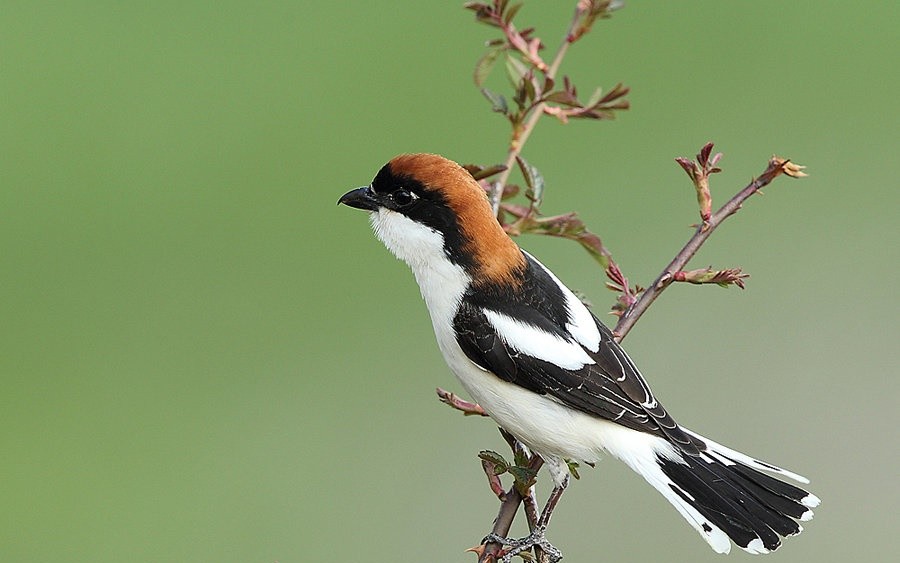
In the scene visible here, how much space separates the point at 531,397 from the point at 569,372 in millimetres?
134

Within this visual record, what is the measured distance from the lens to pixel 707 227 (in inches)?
113

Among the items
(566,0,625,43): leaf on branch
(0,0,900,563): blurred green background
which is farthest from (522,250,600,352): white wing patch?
(0,0,900,563): blurred green background

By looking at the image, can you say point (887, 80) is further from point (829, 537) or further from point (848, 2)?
point (829, 537)

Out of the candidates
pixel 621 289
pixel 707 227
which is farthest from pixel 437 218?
pixel 707 227

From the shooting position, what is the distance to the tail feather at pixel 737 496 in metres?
3.22

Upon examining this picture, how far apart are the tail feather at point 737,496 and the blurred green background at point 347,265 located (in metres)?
2.59

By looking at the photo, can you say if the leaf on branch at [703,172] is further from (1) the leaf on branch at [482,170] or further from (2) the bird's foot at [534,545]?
(2) the bird's foot at [534,545]

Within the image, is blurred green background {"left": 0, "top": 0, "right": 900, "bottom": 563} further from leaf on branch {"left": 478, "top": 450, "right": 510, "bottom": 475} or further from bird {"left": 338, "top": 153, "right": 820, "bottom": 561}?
Answer: leaf on branch {"left": 478, "top": 450, "right": 510, "bottom": 475}

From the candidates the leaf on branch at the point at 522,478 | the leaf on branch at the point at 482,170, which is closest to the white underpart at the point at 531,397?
the leaf on branch at the point at 482,170

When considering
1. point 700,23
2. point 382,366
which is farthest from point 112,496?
point 700,23

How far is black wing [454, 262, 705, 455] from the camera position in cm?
339

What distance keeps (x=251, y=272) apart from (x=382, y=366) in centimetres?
120

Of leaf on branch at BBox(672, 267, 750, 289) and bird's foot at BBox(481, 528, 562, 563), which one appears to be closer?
leaf on branch at BBox(672, 267, 750, 289)

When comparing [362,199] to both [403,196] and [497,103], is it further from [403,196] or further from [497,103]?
[497,103]
